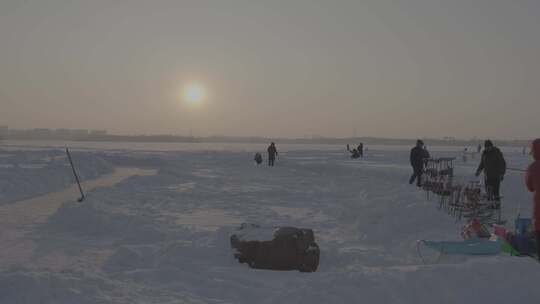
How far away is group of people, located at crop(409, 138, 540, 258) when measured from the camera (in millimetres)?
5898

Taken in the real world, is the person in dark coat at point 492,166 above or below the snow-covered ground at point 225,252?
above

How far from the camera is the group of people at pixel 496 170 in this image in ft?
19.4

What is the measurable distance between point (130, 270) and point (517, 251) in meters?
5.81

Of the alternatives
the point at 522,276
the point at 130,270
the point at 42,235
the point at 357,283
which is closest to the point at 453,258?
the point at 522,276

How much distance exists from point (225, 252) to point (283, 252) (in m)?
1.48

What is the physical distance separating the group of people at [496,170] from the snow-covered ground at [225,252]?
2.19ft

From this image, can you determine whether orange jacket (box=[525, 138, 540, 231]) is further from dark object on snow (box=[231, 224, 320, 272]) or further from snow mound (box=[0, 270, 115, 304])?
snow mound (box=[0, 270, 115, 304])

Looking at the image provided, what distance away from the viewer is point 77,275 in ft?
19.5

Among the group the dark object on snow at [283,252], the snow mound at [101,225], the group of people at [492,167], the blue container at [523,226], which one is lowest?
the snow mound at [101,225]

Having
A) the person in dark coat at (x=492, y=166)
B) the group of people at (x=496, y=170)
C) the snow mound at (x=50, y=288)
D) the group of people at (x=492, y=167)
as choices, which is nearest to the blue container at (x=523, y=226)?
the group of people at (x=496, y=170)

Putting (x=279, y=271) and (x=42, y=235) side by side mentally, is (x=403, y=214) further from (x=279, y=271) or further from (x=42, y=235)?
(x=42, y=235)

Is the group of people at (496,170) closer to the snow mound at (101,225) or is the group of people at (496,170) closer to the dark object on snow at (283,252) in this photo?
the dark object on snow at (283,252)

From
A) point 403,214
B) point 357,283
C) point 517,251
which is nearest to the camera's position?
point 357,283

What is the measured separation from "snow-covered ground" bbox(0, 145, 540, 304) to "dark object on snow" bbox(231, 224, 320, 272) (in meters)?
0.18
